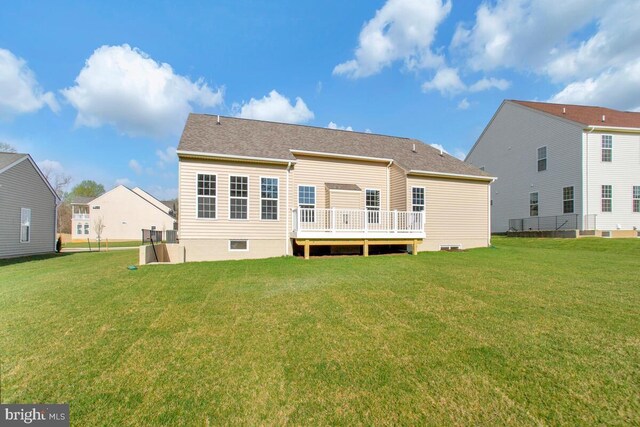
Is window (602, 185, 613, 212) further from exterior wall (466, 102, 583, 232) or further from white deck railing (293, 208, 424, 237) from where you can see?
white deck railing (293, 208, 424, 237)

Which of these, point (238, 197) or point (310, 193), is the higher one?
point (310, 193)

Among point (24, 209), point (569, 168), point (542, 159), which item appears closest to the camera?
point (24, 209)

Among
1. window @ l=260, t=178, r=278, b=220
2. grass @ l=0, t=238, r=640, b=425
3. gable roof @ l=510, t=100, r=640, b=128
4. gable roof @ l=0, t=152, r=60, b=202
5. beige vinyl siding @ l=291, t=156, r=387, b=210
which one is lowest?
grass @ l=0, t=238, r=640, b=425

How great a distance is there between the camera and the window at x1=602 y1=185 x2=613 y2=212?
17594mm

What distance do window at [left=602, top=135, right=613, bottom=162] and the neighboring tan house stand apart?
9365 mm

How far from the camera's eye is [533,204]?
20719 mm

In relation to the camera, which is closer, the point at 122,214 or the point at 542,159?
the point at 542,159

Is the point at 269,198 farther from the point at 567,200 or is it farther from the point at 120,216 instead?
the point at 120,216

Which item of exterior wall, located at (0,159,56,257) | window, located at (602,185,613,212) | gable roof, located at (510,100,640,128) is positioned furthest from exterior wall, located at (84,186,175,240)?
window, located at (602,185,613,212)

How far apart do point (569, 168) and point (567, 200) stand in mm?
1997

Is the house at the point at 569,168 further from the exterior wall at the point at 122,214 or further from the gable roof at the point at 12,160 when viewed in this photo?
the exterior wall at the point at 122,214

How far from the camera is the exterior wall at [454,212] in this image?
13.9 m

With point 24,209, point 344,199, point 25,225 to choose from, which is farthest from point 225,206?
point 25,225

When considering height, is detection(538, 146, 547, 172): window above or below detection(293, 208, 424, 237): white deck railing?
above
